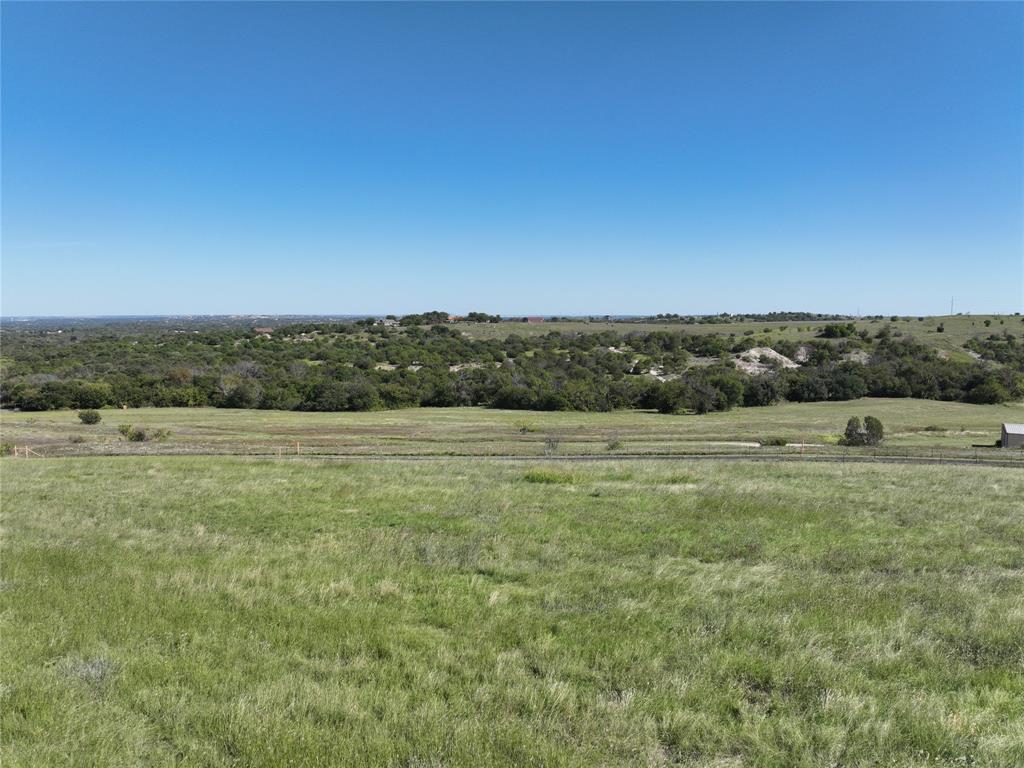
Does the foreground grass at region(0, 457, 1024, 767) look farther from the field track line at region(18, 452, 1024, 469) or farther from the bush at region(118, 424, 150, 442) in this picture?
the bush at region(118, 424, 150, 442)

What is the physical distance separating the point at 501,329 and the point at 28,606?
141196mm

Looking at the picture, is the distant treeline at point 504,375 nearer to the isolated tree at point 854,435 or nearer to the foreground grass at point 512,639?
the isolated tree at point 854,435

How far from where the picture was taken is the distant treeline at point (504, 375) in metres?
68.0

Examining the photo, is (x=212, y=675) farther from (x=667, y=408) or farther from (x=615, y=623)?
(x=667, y=408)

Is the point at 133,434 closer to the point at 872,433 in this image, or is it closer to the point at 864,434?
the point at 864,434

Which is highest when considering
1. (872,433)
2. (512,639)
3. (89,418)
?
(512,639)

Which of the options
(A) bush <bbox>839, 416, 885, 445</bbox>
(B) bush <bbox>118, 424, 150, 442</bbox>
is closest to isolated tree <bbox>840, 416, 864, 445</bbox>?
(A) bush <bbox>839, 416, 885, 445</bbox>

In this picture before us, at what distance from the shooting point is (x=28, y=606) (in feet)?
20.0

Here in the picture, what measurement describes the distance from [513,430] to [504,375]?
29.7 meters

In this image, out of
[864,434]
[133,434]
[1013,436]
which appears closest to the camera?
[1013,436]

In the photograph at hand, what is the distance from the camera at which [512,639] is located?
18.6 feet

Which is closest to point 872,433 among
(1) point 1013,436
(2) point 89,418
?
(1) point 1013,436

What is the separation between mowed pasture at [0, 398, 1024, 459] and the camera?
35.0 m

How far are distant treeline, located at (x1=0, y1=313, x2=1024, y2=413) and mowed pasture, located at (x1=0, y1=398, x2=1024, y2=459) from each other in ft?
13.6
